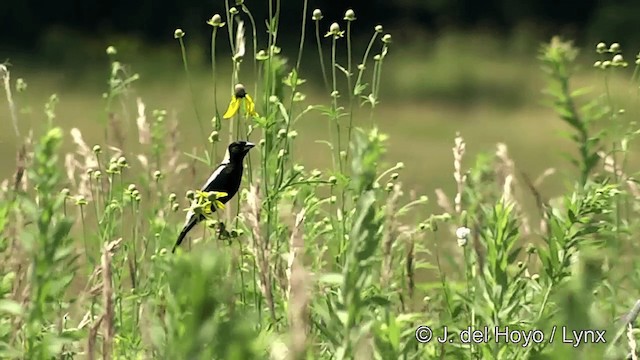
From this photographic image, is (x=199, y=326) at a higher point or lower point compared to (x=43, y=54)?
lower

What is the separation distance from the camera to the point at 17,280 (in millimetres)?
1566

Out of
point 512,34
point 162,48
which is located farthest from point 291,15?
point 512,34

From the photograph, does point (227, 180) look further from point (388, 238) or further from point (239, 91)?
point (388, 238)

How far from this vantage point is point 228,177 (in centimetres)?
174

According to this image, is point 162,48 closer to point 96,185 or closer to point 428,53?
point 428,53

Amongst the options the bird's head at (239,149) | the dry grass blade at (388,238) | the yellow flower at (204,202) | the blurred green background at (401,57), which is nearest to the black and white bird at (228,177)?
the bird's head at (239,149)

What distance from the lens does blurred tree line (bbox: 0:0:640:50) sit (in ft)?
35.9

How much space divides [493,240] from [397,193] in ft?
0.68

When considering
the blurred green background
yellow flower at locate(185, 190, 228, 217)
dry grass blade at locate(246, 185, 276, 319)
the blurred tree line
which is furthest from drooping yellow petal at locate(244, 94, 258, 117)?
the blurred tree line

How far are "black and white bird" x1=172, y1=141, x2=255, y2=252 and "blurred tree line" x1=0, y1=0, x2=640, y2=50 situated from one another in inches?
359

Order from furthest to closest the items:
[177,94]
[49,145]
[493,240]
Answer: [177,94] → [493,240] → [49,145]

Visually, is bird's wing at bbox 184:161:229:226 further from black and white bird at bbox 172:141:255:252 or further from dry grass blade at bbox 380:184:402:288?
dry grass blade at bbox 380:184:402:288

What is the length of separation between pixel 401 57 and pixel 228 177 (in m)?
8.92

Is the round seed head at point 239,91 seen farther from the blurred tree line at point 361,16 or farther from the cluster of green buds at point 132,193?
the blurred tree line at point 361,16
